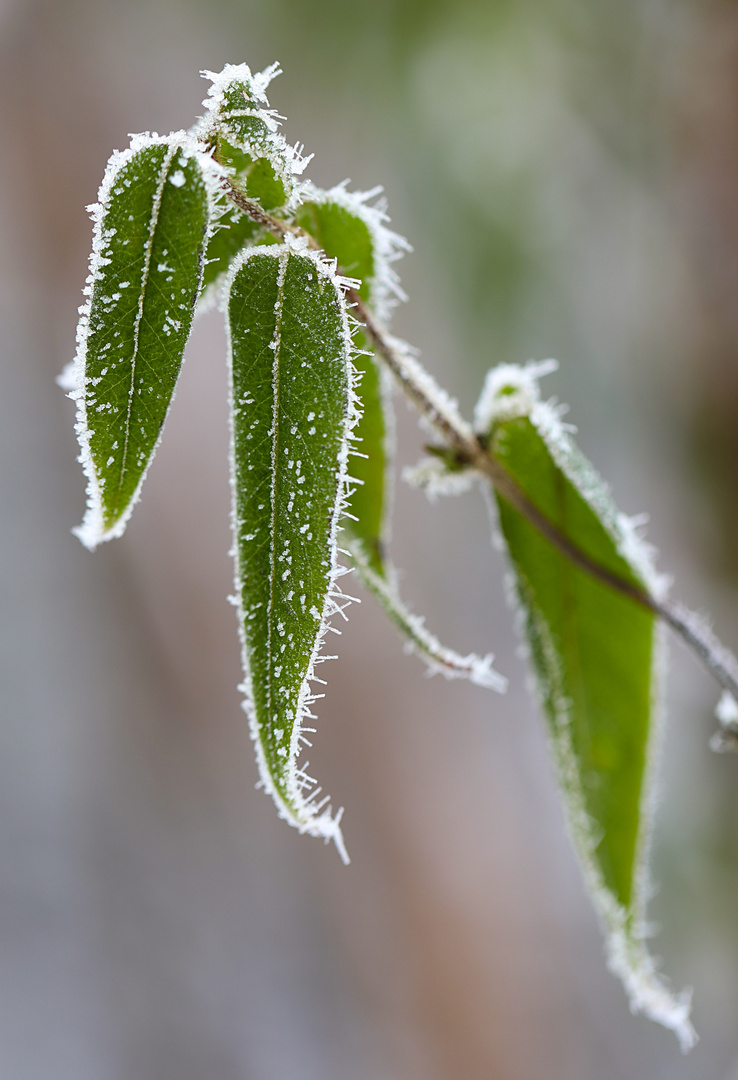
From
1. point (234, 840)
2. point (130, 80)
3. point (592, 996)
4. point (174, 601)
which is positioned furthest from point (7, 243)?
point (592, 996)

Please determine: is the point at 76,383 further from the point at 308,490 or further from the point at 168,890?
the point at 168,890

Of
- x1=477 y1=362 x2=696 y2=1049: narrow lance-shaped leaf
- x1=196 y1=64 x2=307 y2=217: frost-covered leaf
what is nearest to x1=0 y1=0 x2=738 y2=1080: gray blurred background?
x1=477 y1=362 x2=696 y2=1049: narrow lance-shaped leaf

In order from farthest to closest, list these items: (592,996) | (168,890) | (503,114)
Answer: (592,996), (168,890), (503,114)

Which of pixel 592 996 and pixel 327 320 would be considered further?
pixel 592 996

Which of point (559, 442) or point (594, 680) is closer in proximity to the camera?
point (559, 442)

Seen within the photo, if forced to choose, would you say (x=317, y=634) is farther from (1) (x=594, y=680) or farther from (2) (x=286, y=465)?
(1) (x=594, y=680)

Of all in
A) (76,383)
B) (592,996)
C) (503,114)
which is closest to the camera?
(76,383)

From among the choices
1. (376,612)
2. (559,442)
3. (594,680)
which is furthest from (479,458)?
(376,612)
